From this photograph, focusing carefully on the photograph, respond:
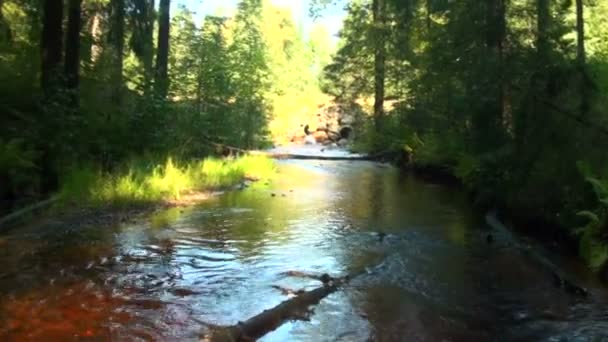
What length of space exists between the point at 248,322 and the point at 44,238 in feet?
13.0

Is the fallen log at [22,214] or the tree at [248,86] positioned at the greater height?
the tree at [248,86]

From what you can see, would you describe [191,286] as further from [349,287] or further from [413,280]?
[413,280]

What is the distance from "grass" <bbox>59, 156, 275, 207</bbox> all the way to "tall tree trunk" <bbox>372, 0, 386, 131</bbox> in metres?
14.4

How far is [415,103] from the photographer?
21016 mm

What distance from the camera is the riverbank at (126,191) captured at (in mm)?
8653

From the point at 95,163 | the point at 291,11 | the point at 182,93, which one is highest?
the point at 291,11

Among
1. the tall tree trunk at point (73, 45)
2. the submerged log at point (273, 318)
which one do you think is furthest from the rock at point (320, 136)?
the submerged log at point (273, 318)

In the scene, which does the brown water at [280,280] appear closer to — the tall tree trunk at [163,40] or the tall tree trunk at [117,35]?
the tall tree trunk at [117,35]

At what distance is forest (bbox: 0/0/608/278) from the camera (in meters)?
7.90

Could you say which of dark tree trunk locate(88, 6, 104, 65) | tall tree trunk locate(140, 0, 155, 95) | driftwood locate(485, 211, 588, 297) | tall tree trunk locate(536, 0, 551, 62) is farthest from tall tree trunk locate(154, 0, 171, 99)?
driftwood locate(485, 211, 588, 297)

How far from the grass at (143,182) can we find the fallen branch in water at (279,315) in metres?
4.96

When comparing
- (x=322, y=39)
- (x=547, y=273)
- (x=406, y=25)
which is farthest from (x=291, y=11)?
(x=547, y=273)

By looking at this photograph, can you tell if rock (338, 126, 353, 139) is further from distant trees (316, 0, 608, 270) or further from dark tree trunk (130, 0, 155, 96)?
dark tree trunk (130, 0, 155, 96)

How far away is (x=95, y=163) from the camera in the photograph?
11.0 meters
